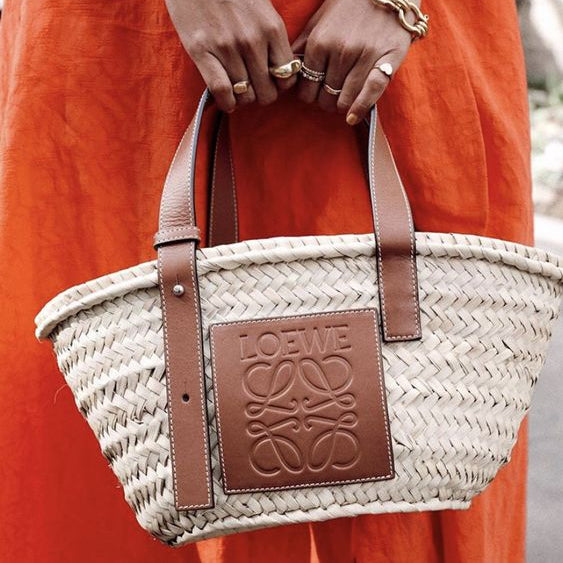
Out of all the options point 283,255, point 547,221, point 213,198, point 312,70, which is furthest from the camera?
point 547,221

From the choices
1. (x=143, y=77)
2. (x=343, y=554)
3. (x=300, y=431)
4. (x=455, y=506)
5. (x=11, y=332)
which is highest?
(x=143, y=77)

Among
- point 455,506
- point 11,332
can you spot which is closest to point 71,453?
point 11,332

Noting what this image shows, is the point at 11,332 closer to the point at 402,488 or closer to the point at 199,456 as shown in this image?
the point at 199,456

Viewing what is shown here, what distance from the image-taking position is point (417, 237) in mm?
1031

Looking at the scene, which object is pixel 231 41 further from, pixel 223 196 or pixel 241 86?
pixel 223 196

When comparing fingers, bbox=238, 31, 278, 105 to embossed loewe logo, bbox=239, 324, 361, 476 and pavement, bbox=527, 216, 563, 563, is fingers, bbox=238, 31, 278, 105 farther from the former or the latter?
pavement, bbox=527, 216, 563, 563

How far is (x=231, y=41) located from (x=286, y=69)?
0.23ft

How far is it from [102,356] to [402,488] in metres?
0.37

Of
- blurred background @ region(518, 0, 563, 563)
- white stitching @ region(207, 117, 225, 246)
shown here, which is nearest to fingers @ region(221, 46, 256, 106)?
white stitching @ region(207, 117, 225, 246)

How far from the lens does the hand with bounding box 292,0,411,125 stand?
106 centimetres

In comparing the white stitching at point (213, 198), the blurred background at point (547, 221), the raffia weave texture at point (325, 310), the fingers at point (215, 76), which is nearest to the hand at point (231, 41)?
the fingers at point (215, 76)

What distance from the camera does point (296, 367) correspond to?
0.99 meters

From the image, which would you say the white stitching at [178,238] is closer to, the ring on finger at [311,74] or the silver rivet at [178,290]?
the silver rivet at [178,290]

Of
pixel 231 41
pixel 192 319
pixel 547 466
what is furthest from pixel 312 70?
pixel 547 466
